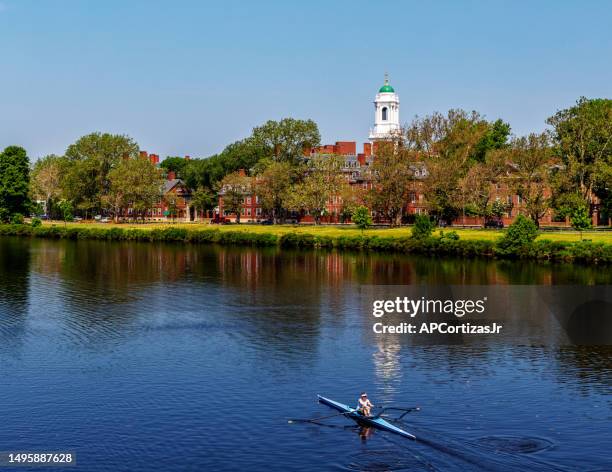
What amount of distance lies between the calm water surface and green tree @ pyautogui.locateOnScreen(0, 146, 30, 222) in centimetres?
10240

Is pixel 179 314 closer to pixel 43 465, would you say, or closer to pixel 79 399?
pixel 79 399

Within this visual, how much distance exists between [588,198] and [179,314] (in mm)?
87138

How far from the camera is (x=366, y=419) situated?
40.7 meters

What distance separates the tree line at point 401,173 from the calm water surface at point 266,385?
63648 mm

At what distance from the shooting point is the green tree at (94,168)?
19325 cm

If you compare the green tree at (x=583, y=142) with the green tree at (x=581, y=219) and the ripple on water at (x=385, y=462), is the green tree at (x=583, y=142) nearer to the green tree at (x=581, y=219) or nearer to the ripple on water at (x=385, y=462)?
the green tree at (x=581, y=219)

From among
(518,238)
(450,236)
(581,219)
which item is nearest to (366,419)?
(518,238)

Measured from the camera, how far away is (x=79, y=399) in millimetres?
45531

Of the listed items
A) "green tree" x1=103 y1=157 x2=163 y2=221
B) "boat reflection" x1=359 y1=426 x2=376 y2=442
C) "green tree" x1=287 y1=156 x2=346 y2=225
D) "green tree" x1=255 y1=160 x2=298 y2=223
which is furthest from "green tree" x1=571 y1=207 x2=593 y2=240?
"green tree" x1=103 y1=157 x2=163 y2=221

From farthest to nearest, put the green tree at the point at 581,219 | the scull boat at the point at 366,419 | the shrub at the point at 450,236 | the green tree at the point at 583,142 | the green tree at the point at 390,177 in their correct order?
1. the green tree at the point at 390,177
2. the green tree at the point at 583,142
3. the shrub at the point at 450,236
4. the green tree at the point at 581,219
5. the scull boat at the point at 366,419

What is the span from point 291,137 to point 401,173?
40.0m

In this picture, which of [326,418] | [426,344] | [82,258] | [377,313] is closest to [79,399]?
[326,418]

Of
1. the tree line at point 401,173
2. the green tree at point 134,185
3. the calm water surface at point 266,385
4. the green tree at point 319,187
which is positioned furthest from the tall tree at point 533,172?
the green tree at point 134,185

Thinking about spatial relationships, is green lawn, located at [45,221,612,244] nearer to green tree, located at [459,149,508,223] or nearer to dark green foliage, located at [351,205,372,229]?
dark green foliage, located at [351,205,372,229]
